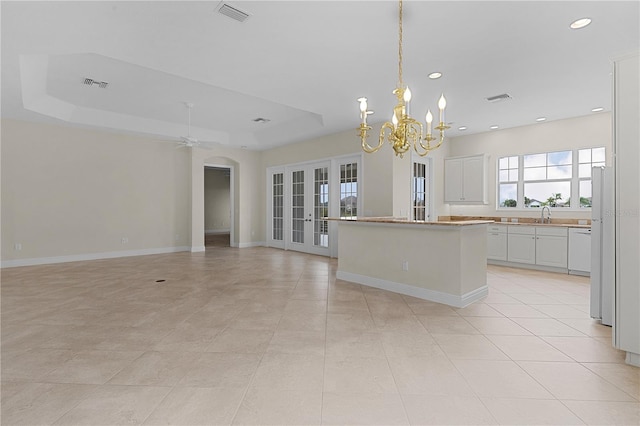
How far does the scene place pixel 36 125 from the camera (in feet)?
19.7

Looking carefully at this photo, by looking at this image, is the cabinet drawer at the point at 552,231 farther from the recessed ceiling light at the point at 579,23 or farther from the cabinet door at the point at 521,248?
the recessed ceiling light at the point at 579,23

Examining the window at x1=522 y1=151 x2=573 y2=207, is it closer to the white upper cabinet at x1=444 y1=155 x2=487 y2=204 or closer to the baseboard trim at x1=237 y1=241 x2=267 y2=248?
the white upper cabinet at x1=444 y1=155 x2=487 y2=204

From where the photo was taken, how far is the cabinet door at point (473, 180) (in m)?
6.80

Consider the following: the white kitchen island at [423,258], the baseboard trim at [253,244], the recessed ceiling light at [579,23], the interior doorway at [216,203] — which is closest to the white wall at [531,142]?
the white kitchen island at [423,258]

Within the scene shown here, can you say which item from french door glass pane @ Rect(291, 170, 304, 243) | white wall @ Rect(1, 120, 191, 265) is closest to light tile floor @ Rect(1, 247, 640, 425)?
white wall @ Rect(1, 120, 191, 265)

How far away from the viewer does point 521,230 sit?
5906 mm

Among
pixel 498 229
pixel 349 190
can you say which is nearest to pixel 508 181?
pixel 498 229

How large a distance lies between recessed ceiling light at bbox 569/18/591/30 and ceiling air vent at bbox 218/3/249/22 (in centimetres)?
301

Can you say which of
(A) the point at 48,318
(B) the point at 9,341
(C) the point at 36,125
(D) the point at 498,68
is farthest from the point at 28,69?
(D) the point at 498,68

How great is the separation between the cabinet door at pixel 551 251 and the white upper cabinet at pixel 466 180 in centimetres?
148

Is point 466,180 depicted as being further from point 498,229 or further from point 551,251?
point 551,251

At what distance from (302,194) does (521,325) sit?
577 cm

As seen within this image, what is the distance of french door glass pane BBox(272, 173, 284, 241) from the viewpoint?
28.5 feet

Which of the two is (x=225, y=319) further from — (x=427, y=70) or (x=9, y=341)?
(x=427, y=70)
